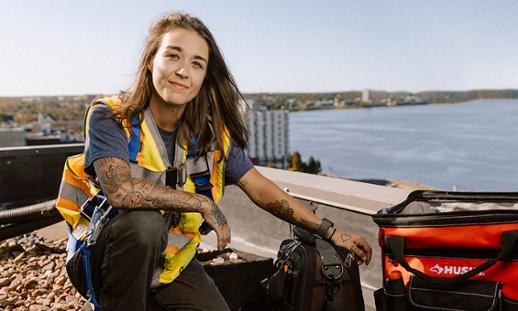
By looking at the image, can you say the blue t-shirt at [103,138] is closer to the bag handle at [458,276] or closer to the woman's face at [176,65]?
the woman's face at [176,65]

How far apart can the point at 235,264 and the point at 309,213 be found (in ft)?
3.68

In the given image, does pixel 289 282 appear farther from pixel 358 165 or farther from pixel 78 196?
pixel 358 165

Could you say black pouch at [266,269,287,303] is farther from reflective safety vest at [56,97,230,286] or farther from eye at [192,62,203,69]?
eye at [192,62,203,69]

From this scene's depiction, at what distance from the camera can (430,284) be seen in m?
1.90

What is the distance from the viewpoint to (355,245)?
7.77ft

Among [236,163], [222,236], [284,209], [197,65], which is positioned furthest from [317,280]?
[197,65]

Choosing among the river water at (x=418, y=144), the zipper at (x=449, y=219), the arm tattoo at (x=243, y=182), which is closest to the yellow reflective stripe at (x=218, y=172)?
the arm tattoo at (x=243, y=182)

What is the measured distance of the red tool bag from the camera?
1790mm

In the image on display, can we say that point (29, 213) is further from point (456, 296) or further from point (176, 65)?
point (456, 296)

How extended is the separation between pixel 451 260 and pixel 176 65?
4.08 ft

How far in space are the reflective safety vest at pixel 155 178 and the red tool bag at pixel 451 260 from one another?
723mm

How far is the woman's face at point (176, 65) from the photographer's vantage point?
2127 millimetres

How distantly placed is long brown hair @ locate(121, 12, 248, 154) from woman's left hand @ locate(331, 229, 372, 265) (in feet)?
1.89

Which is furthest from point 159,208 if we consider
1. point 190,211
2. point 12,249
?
point 12,249
